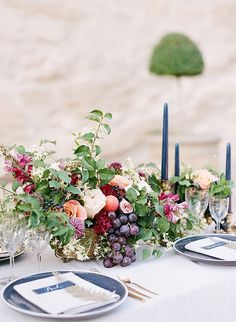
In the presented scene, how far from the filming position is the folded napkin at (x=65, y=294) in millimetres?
1026

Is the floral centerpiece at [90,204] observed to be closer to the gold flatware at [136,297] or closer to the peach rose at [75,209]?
the peach rose at [75,209]

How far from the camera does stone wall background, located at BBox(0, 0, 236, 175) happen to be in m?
6.39

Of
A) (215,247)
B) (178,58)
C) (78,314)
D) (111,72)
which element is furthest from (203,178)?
(111,72)

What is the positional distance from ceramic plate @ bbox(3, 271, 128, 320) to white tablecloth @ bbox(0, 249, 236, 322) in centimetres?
2

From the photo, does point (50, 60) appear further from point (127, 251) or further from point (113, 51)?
point (127, 251)

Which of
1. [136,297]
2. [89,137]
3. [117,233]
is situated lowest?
[136,297]

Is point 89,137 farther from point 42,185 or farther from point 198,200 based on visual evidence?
point 198,200

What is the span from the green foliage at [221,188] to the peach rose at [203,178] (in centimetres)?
2

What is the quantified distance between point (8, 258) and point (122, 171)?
36cm

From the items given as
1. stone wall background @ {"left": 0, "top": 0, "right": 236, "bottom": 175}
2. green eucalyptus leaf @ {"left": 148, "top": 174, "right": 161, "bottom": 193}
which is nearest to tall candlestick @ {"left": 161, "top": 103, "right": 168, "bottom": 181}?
green eucalyptus leaf @ {"left": 148, "top": 174, "right": 161, "bottom": 193}

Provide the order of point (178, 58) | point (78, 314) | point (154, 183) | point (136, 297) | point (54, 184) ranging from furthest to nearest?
point (178, 58), point (154, 183), point (54, 184), point (136, 297), point (78, 314)

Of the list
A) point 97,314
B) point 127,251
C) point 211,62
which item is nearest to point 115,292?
point 97,314

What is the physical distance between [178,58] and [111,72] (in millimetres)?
1857

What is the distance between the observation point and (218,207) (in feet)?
5.18
